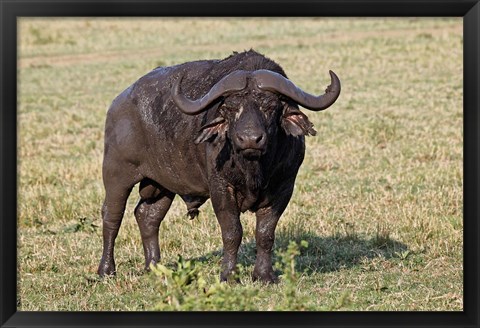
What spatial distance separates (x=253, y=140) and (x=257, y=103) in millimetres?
445

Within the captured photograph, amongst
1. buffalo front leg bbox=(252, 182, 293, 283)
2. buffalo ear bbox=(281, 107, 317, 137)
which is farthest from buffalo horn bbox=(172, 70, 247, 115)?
buffalo front leg bbox=(252, 182, 293, 283)

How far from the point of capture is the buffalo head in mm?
7039

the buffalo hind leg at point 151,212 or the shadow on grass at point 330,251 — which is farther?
the buffalo hind leg at point 151,212

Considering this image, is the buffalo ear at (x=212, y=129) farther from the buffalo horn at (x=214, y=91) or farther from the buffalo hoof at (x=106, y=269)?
the buffalo hoof at (x=106, y=269)

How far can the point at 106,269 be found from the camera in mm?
8766

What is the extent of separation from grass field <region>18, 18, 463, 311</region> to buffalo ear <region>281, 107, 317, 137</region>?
3.78ft

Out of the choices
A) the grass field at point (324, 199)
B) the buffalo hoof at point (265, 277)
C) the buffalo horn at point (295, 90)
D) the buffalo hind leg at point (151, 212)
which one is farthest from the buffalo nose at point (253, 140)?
the buffalo hind leg at point (151, 212)

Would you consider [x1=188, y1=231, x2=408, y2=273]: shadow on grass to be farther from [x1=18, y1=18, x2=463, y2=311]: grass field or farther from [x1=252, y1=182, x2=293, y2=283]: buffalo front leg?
[x1=252, y1=182, x2=293, y2=283]: buffalo front leg
